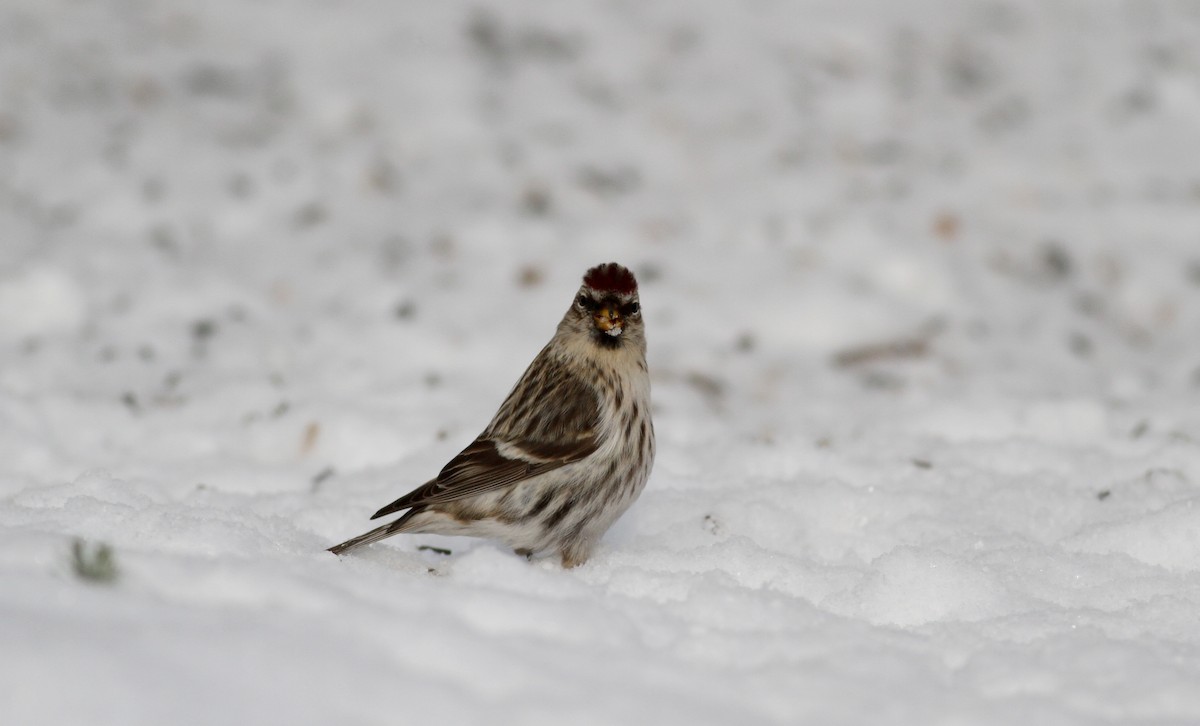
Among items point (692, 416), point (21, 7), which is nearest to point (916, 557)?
point (692, 416)

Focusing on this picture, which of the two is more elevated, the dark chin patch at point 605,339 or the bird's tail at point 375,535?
the dark chin patch at point 605,339

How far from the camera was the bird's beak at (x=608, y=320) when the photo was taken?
3568mm

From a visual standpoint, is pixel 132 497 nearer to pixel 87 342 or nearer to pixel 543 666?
pixel 543 666

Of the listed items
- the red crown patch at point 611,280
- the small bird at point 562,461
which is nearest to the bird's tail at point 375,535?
the small bird at point 562,461

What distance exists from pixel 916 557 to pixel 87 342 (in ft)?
12.1

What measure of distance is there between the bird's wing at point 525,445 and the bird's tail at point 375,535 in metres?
0.04

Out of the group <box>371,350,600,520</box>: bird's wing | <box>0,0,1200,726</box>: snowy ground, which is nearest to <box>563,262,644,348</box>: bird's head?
<box>371,350,600,520</box>: bird's wing

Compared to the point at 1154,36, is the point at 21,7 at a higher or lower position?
lower

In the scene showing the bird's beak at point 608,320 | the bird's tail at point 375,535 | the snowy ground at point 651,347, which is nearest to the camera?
the snowy ground at point 651,347

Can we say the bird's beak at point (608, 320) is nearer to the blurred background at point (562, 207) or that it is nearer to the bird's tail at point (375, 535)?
the bird's tail at point (375, 535)

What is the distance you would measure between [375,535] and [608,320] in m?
0.93

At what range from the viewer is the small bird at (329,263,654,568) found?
10.8 feet

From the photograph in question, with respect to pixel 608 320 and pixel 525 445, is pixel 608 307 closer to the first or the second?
pixel 608 320

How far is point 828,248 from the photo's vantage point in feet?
20.1
